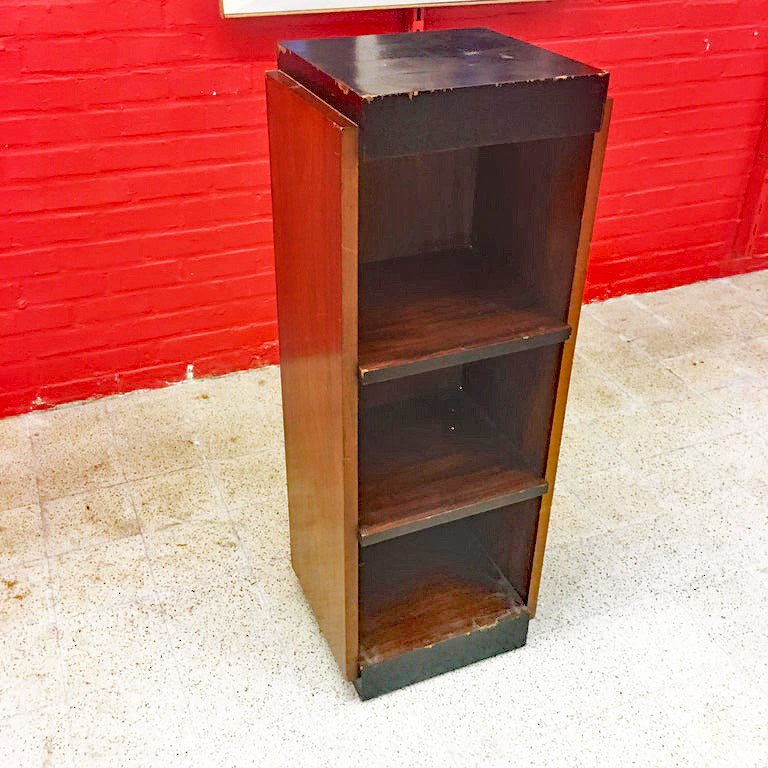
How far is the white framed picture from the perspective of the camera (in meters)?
2.39

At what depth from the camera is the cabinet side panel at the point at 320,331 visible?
132 centimetres

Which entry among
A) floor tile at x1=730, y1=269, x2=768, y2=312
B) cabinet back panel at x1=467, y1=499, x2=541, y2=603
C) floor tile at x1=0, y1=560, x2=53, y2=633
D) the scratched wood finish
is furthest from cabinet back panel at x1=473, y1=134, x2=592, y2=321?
floor tile at x1=730, y1=269, x2=768, y2=312

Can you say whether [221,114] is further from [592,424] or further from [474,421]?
[592,424]

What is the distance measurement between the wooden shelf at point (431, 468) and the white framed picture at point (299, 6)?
51.6 inches

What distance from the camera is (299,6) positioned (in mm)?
2461

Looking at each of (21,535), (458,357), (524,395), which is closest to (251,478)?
(21,535)

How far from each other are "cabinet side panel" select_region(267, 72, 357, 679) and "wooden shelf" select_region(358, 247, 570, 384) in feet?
0.34

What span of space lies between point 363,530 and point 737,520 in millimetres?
1319

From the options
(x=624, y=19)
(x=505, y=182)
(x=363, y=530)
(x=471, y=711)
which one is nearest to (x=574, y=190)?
Result: (x=505, y=182)

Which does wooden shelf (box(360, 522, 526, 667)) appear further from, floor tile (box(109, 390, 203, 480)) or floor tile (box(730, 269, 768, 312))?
floor tile (box(730, 269, 768, 312))

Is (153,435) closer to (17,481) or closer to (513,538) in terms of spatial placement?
(17,481)

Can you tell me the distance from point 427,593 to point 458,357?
0.72 m

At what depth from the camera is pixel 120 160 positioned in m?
Answer: 2.54

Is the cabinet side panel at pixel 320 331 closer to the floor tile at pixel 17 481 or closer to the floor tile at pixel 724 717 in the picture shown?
the floor tile at pixel 724 717
